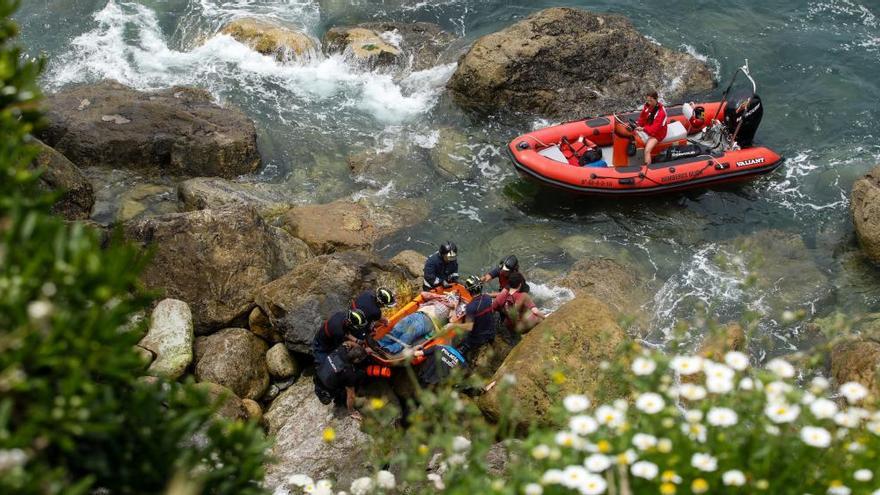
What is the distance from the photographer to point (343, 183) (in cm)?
1380

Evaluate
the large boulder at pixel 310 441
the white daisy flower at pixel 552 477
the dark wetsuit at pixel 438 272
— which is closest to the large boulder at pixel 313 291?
the dark wetsuit at pixel 438 272

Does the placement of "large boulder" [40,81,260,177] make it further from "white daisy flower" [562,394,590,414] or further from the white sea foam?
"white daisy flower" [562,394,590,414]

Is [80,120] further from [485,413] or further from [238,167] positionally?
[485,413]

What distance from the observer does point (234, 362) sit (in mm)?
9047

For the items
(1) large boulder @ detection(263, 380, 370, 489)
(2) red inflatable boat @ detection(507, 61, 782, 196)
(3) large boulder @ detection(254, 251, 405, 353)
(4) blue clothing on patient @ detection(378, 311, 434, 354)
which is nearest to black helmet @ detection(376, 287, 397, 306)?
(4) blue clothing on patient @ detection(378, 311, 434, 354)

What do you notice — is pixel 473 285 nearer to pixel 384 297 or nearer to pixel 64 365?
pixel 384 297

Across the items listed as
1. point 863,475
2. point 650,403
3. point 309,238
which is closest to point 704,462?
point 650,403

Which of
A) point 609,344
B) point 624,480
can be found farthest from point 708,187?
point 624,480

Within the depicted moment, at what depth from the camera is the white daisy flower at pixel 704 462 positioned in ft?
13.2

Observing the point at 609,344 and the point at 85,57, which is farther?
the point at 85,57

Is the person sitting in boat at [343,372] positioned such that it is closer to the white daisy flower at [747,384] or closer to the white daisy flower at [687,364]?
the white daisy flower at [687,364]

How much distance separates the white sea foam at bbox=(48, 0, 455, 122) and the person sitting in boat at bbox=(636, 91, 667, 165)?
434 centimetres

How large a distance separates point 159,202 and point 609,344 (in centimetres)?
789

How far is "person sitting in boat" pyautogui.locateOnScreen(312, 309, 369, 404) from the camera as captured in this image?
8.66 metres
